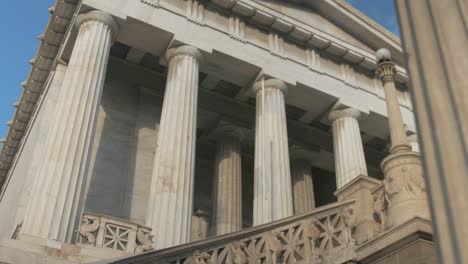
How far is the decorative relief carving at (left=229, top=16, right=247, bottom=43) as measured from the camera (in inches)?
961

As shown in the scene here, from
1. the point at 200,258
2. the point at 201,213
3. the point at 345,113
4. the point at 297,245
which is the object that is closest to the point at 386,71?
the point at 297,245

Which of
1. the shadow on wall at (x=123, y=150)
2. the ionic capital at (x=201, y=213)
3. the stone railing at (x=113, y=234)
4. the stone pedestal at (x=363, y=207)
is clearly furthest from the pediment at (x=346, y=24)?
the stone pedestal at (x=363, y=207)

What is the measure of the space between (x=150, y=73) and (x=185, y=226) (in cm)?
1127

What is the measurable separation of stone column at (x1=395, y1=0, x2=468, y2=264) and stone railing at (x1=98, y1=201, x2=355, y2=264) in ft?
22.8

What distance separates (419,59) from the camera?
180 inches

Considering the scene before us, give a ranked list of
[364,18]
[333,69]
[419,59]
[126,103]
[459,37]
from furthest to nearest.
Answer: [364,18] < [333,69] < [126,103] < [419,59] < [459,37]

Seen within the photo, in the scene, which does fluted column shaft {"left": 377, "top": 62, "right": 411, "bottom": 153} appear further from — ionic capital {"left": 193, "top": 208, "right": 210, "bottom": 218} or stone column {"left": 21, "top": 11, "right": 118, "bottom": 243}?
ionic capital {"left": 193, "top": 208, "right": 210, "bottom": 218}

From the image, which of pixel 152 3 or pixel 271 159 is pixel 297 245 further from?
pixel 152 3

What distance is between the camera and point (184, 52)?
2225cm

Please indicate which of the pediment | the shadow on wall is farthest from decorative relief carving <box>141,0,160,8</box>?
the pediment

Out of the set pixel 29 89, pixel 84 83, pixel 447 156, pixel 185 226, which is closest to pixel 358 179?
pixel 185 226

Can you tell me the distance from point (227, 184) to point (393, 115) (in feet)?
→ 48.3

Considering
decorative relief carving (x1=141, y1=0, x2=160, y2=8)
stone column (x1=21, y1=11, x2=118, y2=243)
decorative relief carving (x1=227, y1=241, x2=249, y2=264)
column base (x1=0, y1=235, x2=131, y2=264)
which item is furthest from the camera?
decorative relief carving (x1=141, y1=0, x2=160, y2=8)

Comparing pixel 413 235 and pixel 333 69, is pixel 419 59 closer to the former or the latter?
pixel 413 235
